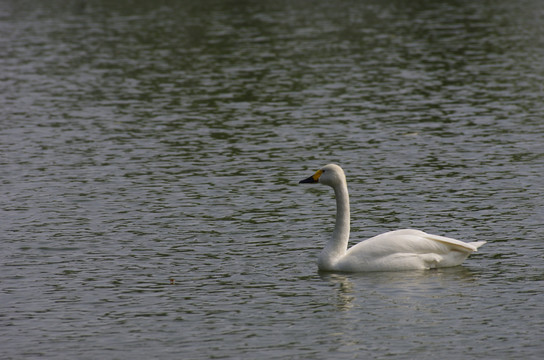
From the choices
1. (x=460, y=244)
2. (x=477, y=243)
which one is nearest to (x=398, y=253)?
(x=460, y=244)

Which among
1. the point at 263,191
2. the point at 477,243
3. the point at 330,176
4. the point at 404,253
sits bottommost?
the point at 263,191

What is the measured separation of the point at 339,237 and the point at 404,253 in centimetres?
95

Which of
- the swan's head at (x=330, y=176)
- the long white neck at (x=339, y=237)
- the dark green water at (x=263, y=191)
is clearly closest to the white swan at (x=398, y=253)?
the long white neck at (x=339, y=237)

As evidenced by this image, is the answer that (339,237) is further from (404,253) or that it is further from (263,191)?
(263,191)

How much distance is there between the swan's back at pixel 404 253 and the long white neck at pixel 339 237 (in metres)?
0.12

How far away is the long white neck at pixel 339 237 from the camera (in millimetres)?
15281

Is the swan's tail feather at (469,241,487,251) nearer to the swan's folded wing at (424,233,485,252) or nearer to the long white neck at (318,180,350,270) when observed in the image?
the swan's folded wing at (424,233,485,252)

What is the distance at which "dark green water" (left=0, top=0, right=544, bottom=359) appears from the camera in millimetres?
12805

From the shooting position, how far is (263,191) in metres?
20.2

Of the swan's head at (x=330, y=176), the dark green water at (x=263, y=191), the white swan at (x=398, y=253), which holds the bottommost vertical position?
Answer: the dark green water at (x=263, y=191)

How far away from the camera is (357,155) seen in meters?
23.1

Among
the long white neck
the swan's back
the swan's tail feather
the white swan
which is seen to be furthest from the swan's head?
the swan's tail feather

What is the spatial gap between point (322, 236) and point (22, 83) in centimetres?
1994

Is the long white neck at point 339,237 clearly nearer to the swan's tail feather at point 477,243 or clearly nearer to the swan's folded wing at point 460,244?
the swan's folded wing at point 460,244
